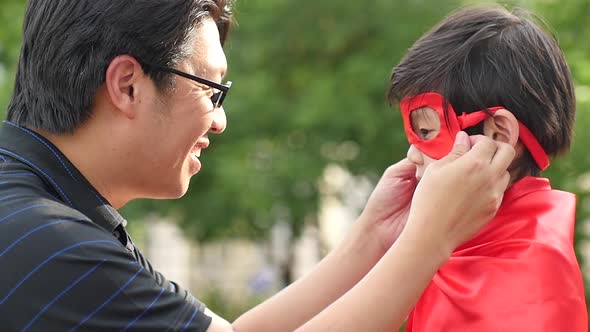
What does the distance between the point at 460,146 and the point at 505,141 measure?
20cm

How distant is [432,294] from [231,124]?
14.7 ft

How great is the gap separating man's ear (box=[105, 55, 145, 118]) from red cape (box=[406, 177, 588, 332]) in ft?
3.19

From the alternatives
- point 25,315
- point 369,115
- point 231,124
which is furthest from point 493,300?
point 231,124

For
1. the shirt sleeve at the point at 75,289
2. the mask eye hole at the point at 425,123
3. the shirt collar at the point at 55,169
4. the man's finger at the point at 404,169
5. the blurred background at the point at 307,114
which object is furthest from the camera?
the blurred background at the point at 307,114

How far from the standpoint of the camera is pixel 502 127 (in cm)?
264

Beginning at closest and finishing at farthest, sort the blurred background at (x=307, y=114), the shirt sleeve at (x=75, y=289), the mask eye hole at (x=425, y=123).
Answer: the shirt sleeve at (x=75, y=289) → the mask eye hole at (x=425, y=123) → the blurred background at (x=307, y=114)

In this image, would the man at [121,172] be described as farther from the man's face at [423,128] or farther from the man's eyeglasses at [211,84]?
the man's face at [423,128]

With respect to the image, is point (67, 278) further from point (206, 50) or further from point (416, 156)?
point (416, 156)

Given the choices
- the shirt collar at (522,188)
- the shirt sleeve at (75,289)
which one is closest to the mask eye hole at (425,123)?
the shirt collar at (522,188)

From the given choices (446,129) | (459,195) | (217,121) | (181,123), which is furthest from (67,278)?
(446,129)

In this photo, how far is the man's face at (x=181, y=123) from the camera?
2.66 m

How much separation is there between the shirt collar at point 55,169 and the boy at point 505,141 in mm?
903

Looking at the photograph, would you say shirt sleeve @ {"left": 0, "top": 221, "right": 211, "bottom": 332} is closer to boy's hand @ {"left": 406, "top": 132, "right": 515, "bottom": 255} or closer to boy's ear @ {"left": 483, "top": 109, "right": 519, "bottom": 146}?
boy's hand @ {"left": 406, "top": 132, "right": 515, "bottom": 255}

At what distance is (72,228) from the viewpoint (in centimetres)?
238
